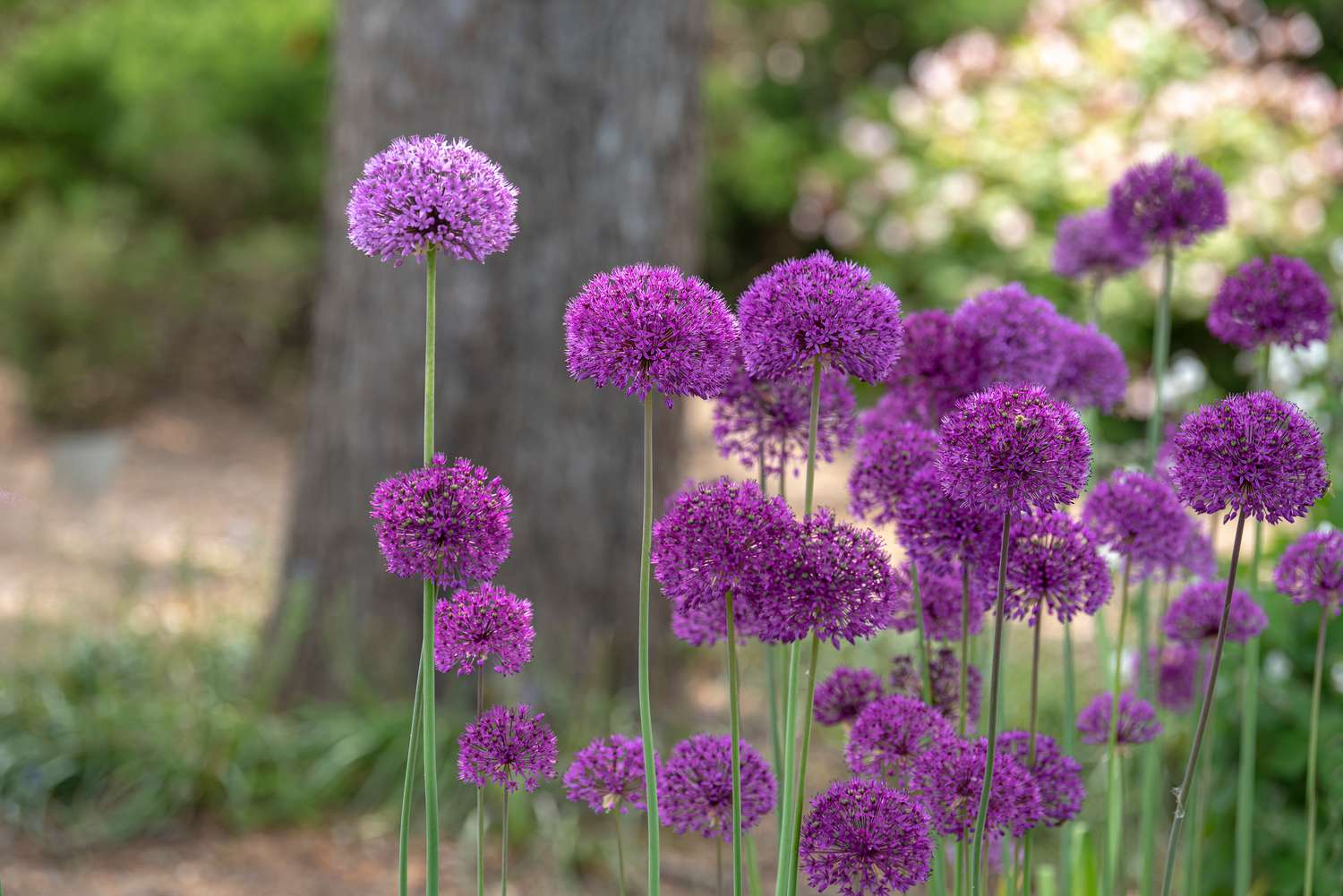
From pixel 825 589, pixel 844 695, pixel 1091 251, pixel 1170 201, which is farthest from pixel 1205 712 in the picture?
pixel 1091 251

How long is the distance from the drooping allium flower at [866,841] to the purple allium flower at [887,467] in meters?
0.30

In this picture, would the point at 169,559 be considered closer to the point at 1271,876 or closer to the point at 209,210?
the point at 209,210

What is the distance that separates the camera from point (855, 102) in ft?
31.4

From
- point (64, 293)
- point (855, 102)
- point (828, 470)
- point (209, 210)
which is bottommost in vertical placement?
point (828, 470)

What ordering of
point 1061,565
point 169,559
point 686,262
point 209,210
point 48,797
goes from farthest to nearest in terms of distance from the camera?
point 209,210
point 169,559
point 686,262
point 48,797
point 1061,565

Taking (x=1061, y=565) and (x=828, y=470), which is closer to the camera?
(x=1061, y=565)

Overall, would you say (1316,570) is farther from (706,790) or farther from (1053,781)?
(706,790)

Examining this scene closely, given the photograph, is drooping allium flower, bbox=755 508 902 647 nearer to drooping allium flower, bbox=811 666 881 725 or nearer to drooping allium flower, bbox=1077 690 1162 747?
drooping allium flower, bbox=811 666 881 725

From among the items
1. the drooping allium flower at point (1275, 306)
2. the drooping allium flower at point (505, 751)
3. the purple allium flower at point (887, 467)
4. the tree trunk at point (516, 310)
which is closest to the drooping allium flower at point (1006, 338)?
the purple allium flower at point (887, 467)

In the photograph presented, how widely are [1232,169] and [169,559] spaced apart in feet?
20.8

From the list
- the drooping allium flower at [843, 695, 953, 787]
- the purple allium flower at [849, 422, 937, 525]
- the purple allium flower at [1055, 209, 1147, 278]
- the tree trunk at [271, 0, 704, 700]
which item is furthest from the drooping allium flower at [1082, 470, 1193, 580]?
the tree trunk at [271, 0, 704, 700]

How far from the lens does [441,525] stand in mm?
1140

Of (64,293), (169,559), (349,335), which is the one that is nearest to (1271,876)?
(349,335)

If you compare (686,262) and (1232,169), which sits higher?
(1232,169)
